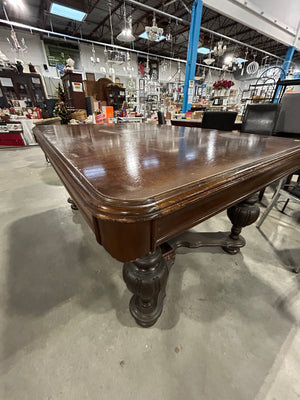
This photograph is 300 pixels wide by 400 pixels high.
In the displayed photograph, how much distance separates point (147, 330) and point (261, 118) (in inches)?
87.6

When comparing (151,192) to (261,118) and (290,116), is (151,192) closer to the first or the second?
(261,118)

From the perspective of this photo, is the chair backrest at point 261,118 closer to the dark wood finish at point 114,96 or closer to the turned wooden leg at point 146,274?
the turned wooden leg at point 146,274

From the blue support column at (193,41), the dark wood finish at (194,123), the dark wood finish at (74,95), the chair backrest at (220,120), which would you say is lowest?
the dark wood finish at (194,123)

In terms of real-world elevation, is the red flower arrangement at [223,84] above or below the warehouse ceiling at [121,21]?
below

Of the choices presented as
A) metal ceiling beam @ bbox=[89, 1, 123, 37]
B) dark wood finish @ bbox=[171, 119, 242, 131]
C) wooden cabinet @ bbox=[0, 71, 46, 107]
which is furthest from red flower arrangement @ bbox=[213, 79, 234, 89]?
wooden cabinet @ bbox=[0, 71, 46, 107]

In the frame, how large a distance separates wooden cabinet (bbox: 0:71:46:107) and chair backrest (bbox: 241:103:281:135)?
712 cm

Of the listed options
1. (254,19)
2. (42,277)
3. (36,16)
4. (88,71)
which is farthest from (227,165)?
(88,71)

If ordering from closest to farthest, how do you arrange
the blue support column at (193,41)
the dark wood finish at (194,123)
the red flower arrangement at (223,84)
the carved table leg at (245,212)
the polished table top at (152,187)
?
the polished table top at (152,187) → the carved table leg at (245,212) → the dark wood finish at (194,123) → the blue support column at (193,41) → the red flower arrangement at (223,84)

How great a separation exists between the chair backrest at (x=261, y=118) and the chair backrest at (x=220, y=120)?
10.0 inches

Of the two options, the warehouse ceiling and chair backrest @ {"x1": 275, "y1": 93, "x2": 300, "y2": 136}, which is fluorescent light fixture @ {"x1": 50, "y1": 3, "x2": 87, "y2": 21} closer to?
the warehouse ceiling

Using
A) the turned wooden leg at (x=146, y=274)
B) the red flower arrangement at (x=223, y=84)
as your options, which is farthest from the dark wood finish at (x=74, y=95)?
the turned wooden leg at (x=146, y=274)

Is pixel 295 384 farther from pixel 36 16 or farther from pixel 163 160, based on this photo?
pixel 36 16

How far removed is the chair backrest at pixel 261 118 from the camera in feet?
5.83

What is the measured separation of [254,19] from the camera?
15.1 ft
